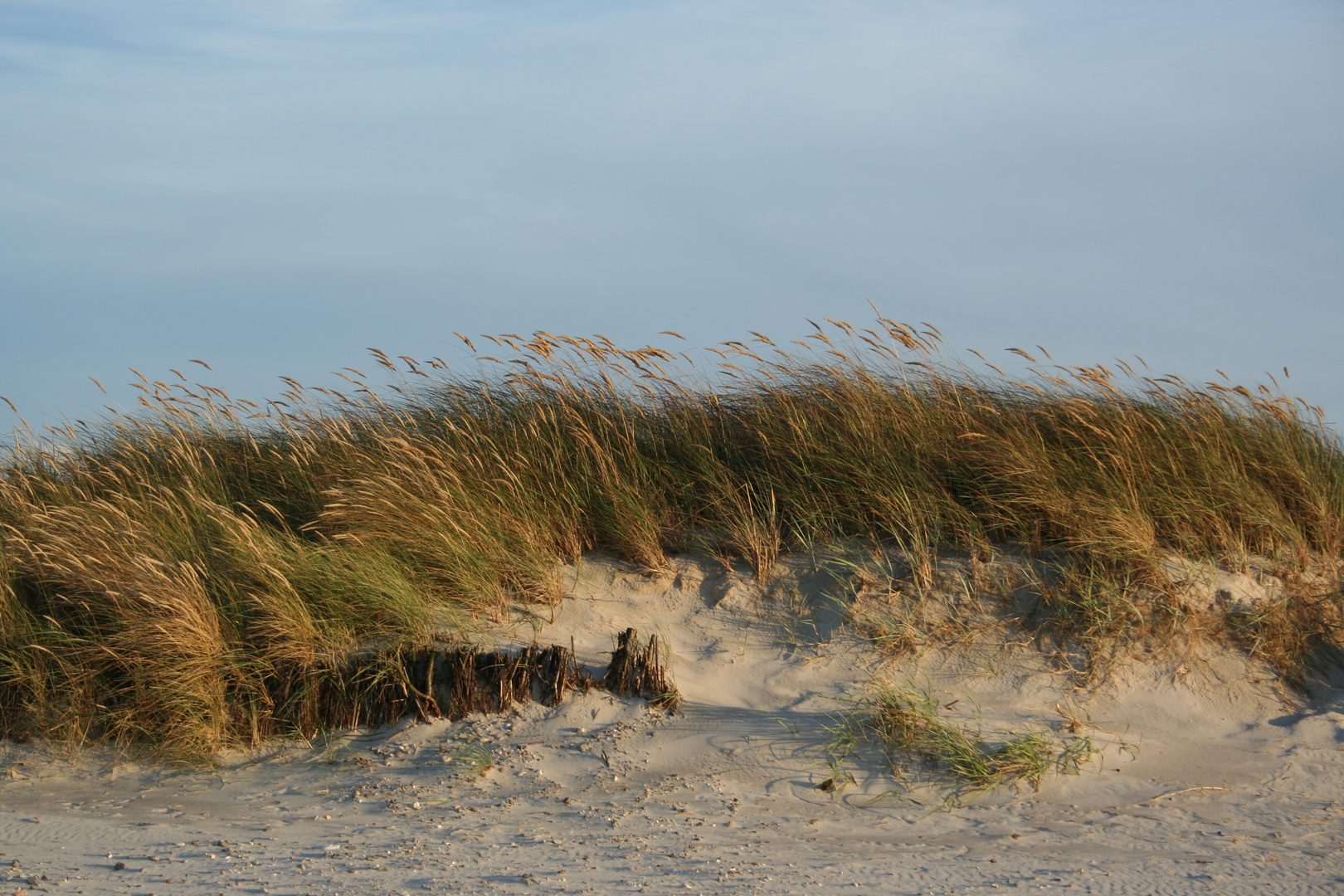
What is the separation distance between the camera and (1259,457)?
6.36 metres

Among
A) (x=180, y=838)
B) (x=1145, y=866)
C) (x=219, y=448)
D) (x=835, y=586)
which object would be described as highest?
(x=219, y=448)

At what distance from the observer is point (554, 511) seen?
6.00 m

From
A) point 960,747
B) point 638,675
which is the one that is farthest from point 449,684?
point 960,747

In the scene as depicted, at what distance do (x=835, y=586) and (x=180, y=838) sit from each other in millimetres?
3427

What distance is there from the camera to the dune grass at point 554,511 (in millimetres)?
5031

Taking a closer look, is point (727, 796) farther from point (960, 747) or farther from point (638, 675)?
point (960, 747)

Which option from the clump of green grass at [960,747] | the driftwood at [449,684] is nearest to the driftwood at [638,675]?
the driftwood at [449,684]

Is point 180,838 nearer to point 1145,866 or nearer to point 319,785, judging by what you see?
point 319,785

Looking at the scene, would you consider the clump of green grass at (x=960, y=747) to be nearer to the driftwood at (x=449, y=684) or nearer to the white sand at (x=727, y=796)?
the white sand at (x=727, y=796)

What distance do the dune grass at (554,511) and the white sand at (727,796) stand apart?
308 millimetres

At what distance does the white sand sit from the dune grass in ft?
1.01

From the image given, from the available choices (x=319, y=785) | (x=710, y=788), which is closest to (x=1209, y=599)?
(x=710, y=788)

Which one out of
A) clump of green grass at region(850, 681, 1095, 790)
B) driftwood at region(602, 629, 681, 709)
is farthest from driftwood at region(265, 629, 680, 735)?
clump of green grass at region(850, 681, 1095, 790)

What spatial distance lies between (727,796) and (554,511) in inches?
91.1
